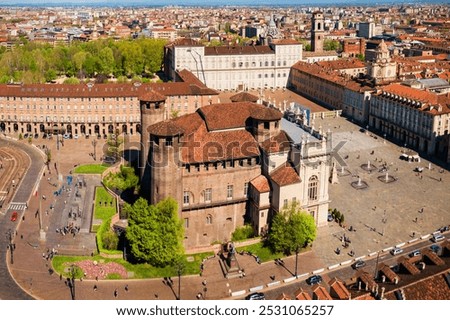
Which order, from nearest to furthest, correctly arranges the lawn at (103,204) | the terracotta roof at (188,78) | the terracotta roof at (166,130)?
the terracotta roof at (166,130) → the lawn at (103,204) → the terracotta roof at (188,78)

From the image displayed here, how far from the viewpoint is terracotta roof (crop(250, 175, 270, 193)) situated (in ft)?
209

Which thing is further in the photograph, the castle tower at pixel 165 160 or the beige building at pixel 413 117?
the beige building at pixel 413 117

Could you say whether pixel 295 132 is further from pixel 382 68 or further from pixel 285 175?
pixel 382 68

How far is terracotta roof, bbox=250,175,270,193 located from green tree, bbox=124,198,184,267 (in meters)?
11.0

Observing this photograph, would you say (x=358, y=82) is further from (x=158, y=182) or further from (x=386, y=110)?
(x=158, y=182)

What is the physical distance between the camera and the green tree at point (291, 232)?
5959 centimetres

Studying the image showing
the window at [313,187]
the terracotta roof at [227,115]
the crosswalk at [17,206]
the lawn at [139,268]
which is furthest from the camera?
the crosswalk at [17,206]

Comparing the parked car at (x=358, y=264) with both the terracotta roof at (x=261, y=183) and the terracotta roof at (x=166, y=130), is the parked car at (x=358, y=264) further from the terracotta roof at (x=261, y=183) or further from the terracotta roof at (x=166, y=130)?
the terracotta roof at (x=166, y=130)

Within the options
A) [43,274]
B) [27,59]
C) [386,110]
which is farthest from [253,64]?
[43,274]

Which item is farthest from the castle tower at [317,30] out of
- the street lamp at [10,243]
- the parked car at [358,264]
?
the street lamp at [10,243]

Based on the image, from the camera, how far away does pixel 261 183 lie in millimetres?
64438

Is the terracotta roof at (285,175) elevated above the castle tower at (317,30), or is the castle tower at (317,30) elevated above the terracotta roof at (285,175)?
the castle tower at (317,30)

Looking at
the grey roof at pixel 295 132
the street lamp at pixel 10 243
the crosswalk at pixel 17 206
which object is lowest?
the crosswalk at pixel 17 206

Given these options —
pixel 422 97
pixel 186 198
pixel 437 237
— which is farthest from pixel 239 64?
pixel 437 237
